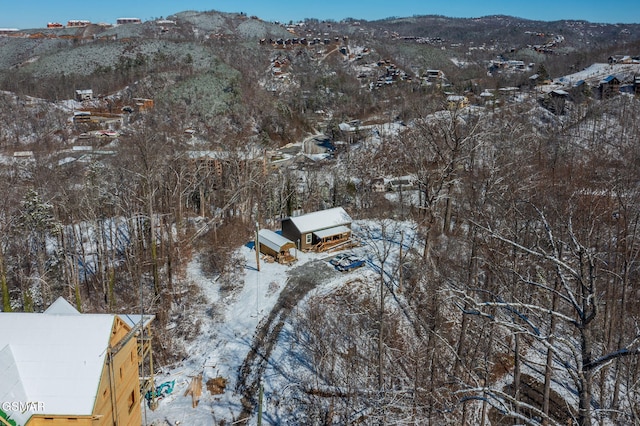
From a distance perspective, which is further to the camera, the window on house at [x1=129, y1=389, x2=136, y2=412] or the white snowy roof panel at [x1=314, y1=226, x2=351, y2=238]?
the white snowy roof panel at [x1=314, y1=226, x2=351, y2=238]

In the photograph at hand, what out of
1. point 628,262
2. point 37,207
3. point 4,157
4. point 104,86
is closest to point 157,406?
point 37,207

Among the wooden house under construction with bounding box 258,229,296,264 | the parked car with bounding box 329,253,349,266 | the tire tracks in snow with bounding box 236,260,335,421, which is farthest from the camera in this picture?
the wooden house under construction with bounding box 258,229,296,264

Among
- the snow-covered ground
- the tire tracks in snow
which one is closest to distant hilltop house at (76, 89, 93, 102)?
the snow-covered ground

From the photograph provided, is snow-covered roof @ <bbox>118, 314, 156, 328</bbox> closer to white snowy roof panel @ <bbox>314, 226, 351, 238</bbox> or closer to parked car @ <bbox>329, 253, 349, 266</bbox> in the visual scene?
parked car @ <bbox>329, 253, 349, 266</bbox>

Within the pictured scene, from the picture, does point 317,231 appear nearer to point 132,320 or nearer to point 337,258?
point 337,258

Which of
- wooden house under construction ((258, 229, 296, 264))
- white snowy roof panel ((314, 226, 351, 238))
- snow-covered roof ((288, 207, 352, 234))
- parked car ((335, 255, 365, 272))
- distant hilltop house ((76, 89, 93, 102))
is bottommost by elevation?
parked car ((335, 255, 365, 272))

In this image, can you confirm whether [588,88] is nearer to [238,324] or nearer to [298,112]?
[298,112]
